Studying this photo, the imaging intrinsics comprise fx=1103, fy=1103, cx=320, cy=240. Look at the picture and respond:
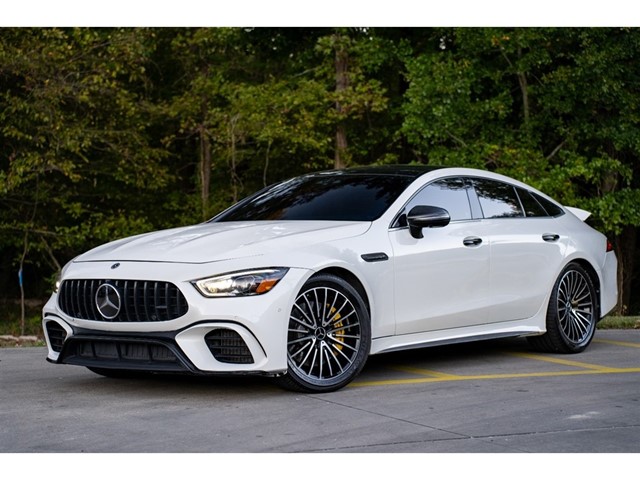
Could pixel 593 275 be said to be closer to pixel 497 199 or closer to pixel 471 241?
pixel 497 199

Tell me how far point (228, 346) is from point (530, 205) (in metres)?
3.76

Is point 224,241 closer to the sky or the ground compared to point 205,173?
closer to the ground

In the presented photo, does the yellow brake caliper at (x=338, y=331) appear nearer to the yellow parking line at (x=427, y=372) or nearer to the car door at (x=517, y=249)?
the yellow parking line at (x=427, y=372)

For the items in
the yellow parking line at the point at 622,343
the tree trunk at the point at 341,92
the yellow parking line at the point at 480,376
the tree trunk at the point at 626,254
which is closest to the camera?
the yellow parking line at the point at 480,376

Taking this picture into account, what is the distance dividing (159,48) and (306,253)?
74.8 ft

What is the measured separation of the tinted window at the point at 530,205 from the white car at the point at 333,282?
0.06 feet

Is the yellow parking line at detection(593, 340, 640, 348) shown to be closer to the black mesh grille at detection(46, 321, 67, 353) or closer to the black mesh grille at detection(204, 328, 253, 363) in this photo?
the black mesh grille at detection(204, 328, 253, 363)

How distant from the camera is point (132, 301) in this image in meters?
7.14

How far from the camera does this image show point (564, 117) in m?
25.2

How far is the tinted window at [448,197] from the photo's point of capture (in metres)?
8.58

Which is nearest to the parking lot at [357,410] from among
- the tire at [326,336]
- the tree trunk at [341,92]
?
the tire at [326,336]

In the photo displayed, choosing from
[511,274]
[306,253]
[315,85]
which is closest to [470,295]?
[511,274]

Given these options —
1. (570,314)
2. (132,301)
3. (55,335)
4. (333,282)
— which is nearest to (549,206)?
(570,314)

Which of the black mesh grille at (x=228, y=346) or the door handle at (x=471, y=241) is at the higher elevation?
the door handle at (x=471, y=241)
